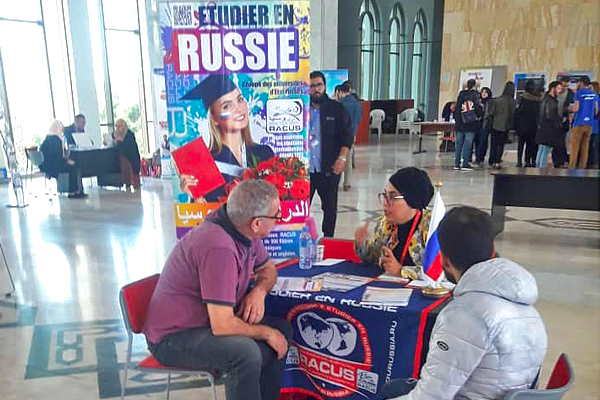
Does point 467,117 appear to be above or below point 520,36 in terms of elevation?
below

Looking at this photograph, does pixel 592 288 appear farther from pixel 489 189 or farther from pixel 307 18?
pixel 489 189

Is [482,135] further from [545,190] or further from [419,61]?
[419,61]

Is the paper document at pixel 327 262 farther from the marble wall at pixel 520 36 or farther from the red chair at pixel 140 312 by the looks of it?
the marble wall at pixel 520 36

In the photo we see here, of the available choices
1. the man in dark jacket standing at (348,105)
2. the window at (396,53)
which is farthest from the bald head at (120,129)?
the window at (396,53)

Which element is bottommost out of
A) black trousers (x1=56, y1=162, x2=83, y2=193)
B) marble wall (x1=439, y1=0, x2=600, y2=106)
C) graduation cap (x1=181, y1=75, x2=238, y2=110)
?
black trousers (x1=56, y1=162, x2=83, y2=193)

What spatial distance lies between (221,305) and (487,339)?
0.92 metres

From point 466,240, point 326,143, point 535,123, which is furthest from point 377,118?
point 466,240

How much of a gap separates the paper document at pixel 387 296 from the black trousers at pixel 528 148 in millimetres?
8550

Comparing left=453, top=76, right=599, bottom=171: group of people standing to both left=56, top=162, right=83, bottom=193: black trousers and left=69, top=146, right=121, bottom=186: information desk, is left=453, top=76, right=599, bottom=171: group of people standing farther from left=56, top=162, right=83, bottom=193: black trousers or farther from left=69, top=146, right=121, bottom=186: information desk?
left=56, top=162, right=83, bottom=193: black trousers

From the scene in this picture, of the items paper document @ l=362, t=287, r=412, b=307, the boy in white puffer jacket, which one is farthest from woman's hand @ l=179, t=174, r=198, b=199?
the boy in white puffer jacket

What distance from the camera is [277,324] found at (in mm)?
1963

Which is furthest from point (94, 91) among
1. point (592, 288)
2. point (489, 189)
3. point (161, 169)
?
point (592, 288)

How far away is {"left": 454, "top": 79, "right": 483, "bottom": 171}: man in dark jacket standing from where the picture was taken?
9078mm

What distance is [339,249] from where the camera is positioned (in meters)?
2.57
